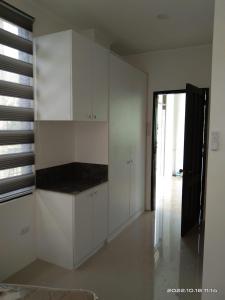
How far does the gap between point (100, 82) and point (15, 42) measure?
0.99 metres

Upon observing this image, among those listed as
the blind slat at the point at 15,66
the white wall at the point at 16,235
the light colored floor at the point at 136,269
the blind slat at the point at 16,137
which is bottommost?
the light colored floor at the point at 136,269

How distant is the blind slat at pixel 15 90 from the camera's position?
7.75 ft

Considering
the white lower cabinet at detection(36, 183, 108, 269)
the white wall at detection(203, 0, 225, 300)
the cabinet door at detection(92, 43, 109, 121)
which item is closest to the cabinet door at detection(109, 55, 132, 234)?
the cabinet door at detection(92, 43, 109, 121)

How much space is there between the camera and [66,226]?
265 centimetres

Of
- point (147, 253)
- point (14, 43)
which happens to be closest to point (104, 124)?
point (14, 43)

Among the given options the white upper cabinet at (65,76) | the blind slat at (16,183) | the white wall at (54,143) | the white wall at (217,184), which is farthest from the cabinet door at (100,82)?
the white wall at (217,184)

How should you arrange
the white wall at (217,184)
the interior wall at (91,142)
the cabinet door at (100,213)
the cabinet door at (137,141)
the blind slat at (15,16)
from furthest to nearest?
the cabinet door at (137,141) < the interior wall at (91,142) < the cabinet door at (100,213) < the blind slat at (15,16) < the white wall at (217,184)

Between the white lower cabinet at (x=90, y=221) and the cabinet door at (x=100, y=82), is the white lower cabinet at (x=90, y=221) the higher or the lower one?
the lower one

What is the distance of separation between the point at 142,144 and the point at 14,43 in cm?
254

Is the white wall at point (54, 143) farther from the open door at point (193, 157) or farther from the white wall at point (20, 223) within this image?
the open door at point (193, 157)

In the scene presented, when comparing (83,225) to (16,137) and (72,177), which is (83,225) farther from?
(16,137)

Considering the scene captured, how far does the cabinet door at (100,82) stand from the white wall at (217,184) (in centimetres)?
135

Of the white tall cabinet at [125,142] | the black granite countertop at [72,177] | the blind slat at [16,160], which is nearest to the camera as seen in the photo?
the blind slat at [16,160]

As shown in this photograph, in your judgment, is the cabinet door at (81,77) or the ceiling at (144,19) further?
the ceiling at (144,19)
